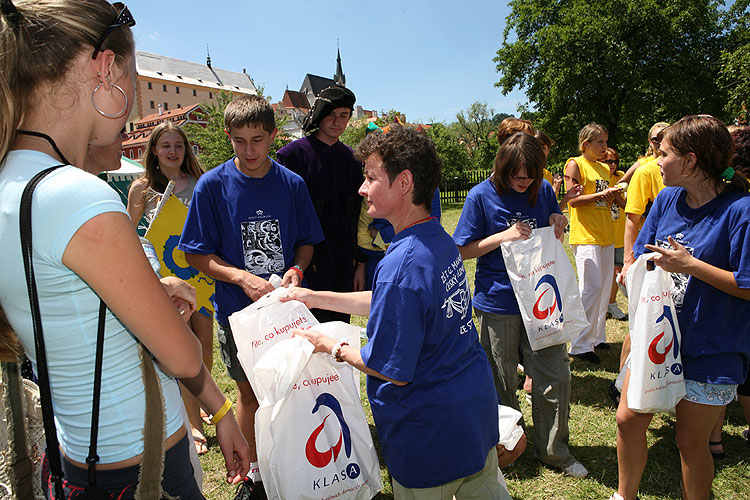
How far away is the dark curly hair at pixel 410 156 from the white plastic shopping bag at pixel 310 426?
0.77 metres

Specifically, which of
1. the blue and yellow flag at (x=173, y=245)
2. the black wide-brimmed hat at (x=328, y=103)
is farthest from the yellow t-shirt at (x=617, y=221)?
the blue and yellow flag at (x=173, y=245)

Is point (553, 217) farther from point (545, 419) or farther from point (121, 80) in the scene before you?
point (121, 80)

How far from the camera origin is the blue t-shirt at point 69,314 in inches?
38.2

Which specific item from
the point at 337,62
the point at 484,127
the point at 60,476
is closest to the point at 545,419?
the point at 60,476

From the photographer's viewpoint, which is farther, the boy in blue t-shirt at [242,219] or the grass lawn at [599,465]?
the grass lawn at [599,465]

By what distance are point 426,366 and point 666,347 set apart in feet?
4.37

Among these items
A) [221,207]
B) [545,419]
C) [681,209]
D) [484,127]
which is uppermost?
[484,127]

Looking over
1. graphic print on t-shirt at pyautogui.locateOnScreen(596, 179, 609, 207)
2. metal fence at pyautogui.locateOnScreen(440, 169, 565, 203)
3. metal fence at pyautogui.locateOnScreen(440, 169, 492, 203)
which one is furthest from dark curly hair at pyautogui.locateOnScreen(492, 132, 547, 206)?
metal fence at pyautogui.locateOnScreen(440, 169, 492, 203)

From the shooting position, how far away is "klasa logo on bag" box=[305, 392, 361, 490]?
2121 mm

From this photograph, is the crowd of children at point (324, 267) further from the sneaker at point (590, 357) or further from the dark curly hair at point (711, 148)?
the sneaker at point (590, 357)

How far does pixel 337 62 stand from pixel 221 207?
106 m

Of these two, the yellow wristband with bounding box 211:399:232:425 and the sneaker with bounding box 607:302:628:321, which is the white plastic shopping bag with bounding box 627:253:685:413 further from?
the sneaker with bounding box 607:302:628:321

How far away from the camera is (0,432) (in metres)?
1.30

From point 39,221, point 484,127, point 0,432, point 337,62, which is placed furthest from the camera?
point 337,62
